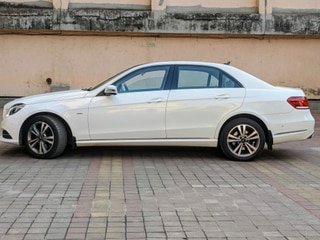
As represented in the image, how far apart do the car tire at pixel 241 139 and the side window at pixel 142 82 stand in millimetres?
1315

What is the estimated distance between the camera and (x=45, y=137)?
8.51m

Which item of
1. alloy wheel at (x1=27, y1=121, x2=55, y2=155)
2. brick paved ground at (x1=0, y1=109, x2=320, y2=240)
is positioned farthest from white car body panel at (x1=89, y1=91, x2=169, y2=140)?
alloy wheel at (x1=27, y1=121, x2=55, y2=155)

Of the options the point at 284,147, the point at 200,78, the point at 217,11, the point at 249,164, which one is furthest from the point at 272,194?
the point at 217,11

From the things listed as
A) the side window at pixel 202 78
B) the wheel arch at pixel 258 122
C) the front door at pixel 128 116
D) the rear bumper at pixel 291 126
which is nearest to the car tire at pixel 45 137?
the front door at pixel 128 116

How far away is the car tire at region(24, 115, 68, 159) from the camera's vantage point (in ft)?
27.7

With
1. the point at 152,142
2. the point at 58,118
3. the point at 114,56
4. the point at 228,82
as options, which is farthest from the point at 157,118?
the point at 114,56

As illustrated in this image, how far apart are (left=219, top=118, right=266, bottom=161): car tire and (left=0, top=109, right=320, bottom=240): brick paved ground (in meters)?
0.18

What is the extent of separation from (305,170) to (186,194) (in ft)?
8.31

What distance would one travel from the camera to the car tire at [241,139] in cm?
857

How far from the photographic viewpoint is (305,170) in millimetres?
7945

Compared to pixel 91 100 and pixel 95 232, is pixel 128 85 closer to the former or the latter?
pixel 91 100

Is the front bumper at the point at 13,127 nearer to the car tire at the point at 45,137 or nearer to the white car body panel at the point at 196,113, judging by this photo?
the car tire at the point at 45,137

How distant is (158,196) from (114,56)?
10091mm

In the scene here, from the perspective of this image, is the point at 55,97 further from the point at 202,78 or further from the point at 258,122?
the point at 258,122
